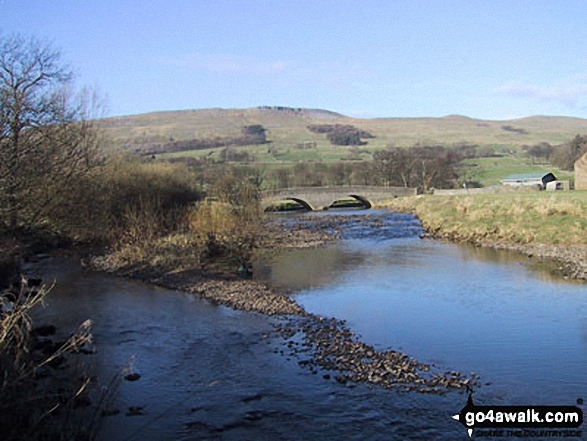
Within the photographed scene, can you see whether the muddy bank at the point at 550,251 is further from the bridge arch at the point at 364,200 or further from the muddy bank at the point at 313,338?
the bridge arch at the point at 364,200

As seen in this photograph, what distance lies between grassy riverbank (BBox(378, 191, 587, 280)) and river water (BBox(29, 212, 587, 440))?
4510mm

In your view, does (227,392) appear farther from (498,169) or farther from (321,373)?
(498,169)

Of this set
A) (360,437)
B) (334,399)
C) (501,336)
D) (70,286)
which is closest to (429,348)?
(501,336)

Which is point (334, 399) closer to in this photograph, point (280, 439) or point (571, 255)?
point (280, 439)

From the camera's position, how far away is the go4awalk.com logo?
10.5 m

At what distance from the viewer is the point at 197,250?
95.0 ft

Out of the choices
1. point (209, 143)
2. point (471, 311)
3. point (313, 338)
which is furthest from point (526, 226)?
point (209, 143)

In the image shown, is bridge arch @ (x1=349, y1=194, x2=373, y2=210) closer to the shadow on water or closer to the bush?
the bush

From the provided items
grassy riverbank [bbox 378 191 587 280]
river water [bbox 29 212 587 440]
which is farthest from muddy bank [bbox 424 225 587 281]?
river water [bbox 29 212 587 440]

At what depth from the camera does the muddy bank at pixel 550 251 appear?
26614 mm

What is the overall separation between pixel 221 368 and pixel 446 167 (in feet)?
299

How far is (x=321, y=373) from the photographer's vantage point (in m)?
13.6

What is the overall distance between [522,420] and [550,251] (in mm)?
23620

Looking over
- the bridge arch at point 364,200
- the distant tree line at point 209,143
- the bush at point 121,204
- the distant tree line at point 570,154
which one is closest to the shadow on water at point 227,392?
the bush at point 121,204
